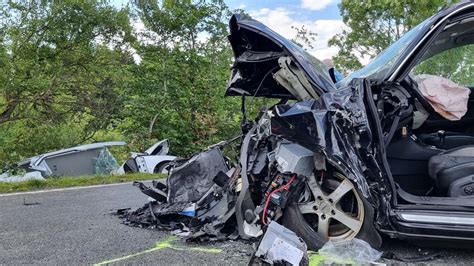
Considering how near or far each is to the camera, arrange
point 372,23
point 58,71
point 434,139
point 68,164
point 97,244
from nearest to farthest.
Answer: point 97,244
point 434,139
point 68,164
point 58,71
point 372,23

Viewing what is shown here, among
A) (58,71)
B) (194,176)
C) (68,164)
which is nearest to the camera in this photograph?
(194,176)

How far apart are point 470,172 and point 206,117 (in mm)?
13902

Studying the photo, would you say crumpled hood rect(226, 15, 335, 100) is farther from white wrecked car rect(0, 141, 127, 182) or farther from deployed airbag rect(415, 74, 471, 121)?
white wrecked car rect(0, 141, 127, 182)

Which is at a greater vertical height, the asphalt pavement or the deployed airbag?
the deployed airbag

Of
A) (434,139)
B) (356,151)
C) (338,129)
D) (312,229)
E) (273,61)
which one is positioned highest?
(273,61)

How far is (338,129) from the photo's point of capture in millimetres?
2879

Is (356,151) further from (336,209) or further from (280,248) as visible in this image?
(280,248)


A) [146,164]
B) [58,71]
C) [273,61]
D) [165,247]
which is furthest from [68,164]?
[273,61]

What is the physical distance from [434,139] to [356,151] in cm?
142

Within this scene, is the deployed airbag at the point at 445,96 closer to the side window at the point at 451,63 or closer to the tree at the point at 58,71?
the side window at the point at 451,63

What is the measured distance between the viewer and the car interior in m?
3.07

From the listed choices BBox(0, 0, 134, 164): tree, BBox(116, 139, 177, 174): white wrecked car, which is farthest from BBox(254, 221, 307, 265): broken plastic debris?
BBox(0, 0, 134, 164): tree

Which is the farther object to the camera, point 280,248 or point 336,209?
point 336,209

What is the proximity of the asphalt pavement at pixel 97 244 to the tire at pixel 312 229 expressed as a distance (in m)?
0.31
